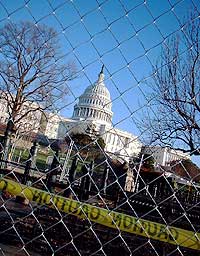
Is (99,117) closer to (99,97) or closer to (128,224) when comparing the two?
(99,97)

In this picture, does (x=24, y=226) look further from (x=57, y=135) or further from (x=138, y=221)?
(x=138, y=221)

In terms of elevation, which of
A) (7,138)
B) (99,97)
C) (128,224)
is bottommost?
(128,224)

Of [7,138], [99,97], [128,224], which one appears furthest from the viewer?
[7,138]

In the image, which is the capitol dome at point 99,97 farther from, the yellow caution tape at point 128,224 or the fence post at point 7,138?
the fence post at point 7,138

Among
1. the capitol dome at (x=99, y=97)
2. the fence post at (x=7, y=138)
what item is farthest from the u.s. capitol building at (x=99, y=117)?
the fence post at (x=7, y=138)

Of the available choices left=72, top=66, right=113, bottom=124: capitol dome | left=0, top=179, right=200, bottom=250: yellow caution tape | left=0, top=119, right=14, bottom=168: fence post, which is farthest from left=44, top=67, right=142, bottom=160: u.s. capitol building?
Answer: left=0, top=119, right=14, bottom=168: fence post

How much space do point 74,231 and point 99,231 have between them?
309 mm

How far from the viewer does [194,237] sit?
1440mm

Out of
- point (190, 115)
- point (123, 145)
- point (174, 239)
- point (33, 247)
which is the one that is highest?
point (190, 115)

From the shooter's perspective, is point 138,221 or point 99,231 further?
point 99,231

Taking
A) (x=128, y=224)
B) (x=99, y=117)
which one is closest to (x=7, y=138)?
(x=99, y=117)

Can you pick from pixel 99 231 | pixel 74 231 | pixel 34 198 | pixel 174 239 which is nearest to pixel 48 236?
pixel 74 231

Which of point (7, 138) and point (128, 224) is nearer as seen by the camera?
point (128, 224)

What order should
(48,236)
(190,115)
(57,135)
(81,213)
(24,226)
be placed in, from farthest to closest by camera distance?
(190,115), (24,226), (48,236), (57,135), (81,213)
